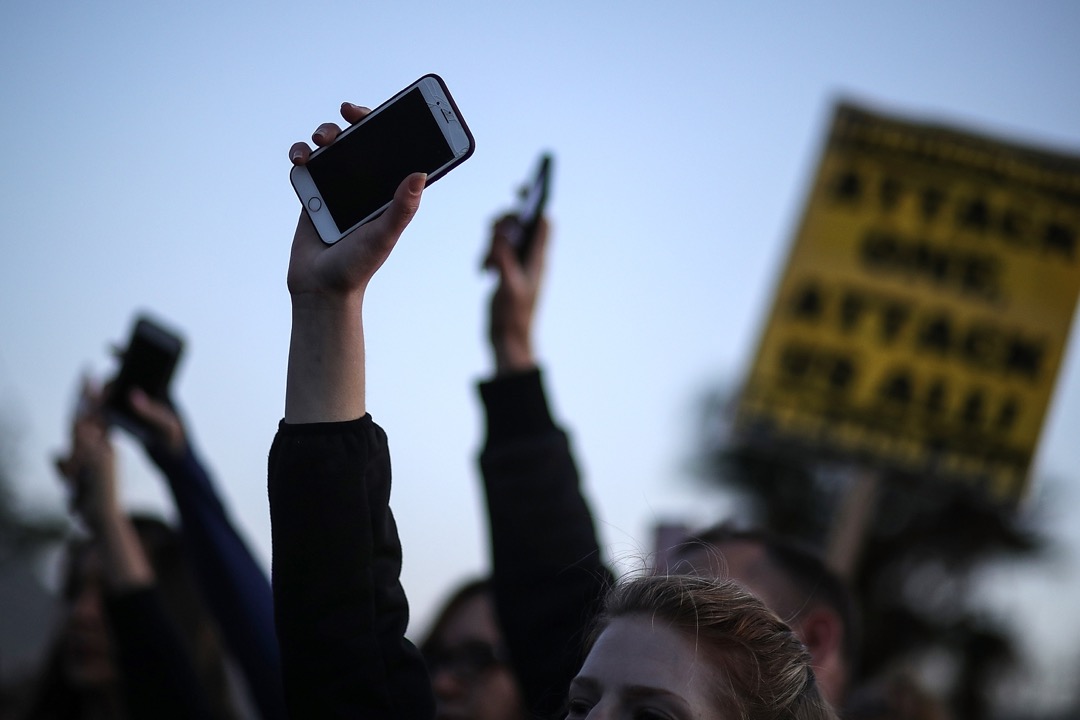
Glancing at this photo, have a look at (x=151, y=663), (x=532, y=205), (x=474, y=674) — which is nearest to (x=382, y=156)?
(x=532, y=205)

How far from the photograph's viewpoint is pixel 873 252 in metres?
5.71

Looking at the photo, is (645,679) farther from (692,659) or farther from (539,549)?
(539,549)

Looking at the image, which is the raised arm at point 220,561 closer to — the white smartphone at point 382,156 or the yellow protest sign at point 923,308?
the white smartphone at point 382,156

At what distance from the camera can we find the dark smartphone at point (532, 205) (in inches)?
119

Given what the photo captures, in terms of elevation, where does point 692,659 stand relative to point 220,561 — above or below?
above

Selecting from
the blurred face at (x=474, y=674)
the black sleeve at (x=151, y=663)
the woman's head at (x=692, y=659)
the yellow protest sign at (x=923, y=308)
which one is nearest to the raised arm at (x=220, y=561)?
the black sleeve at (x=151, y=663)

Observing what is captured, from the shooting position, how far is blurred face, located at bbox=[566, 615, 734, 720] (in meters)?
1.71

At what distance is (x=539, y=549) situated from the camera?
8.09 feet

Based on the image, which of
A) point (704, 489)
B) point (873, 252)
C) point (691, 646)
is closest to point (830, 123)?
point (873, 252)

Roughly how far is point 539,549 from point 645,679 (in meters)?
0.74

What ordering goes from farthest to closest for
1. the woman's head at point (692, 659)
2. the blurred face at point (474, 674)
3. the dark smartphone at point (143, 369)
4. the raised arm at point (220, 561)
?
the dark smartphone at point (143, 369)
the blurred face at point (474, 674)
the raised arm at point (220, 561)
the woman's head at point (692, 659)

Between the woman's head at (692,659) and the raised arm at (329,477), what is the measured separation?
0.35 m

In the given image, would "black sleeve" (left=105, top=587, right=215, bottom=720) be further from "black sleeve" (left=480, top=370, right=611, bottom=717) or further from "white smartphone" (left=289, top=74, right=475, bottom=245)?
"white smartphone" (left=289, top=74, right=475, bottom=245)

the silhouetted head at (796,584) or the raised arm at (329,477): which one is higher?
the raised arm at (329,477)
